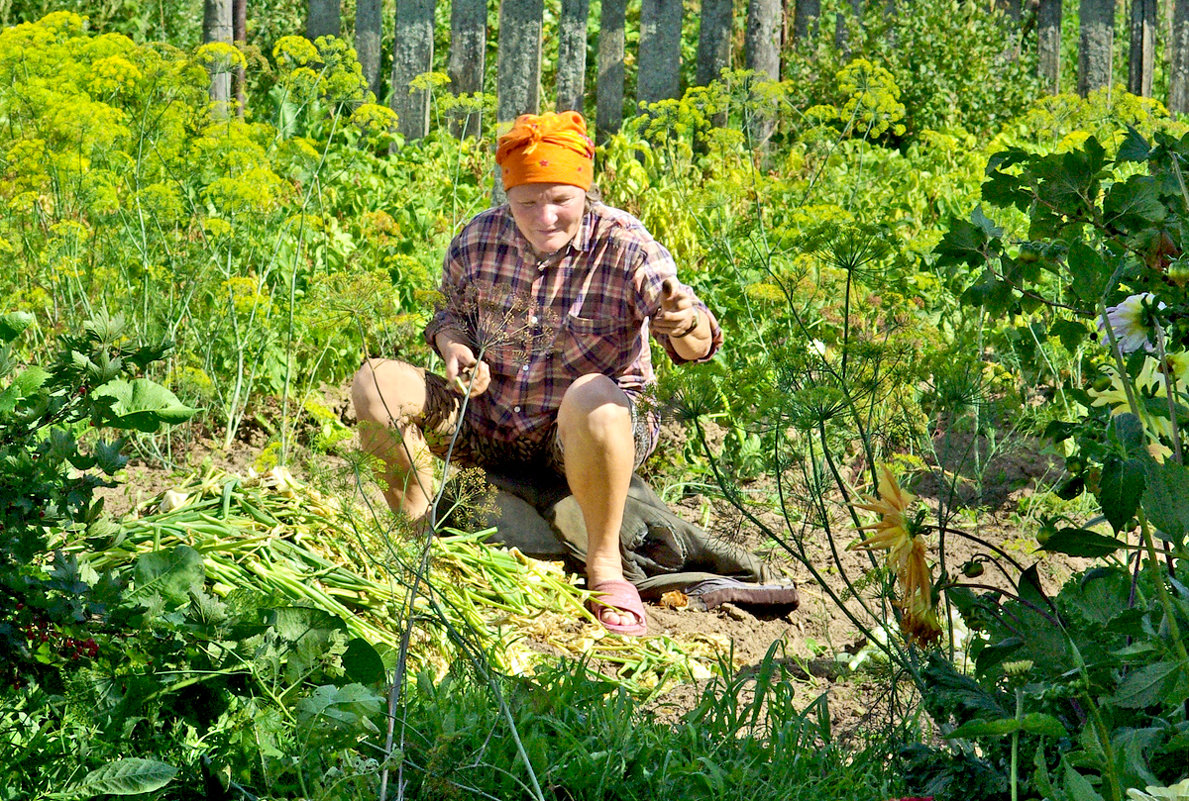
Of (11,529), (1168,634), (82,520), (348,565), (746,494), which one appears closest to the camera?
(1168,634)

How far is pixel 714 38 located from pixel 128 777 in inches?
247

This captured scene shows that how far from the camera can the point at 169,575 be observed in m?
1.77

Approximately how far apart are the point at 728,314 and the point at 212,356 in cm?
193

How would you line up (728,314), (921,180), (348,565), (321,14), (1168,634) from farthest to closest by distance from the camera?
(321,14), (921,180), (728,314), (348,565), (1168,634)

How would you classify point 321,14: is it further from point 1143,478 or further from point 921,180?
point 1143,478

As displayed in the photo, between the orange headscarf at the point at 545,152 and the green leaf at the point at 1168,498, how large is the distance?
210cm

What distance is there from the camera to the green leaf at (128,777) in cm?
158

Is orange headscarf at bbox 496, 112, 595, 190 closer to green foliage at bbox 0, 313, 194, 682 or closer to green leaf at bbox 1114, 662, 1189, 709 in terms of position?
green foliage at bbox 0, 313, 194, 682

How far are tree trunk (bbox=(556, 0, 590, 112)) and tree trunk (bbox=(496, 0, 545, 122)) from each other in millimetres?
616

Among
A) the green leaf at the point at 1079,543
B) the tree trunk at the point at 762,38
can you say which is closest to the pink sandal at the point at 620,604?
the green leaf at the point at 1079,543

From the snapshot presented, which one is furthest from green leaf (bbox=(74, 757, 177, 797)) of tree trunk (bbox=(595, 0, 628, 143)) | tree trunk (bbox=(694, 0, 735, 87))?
tree trunk (bbox=(694, 0, 735, 87))

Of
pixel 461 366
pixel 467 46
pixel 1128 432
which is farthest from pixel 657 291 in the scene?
pixel 467 46

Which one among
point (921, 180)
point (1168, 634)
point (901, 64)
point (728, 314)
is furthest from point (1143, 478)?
point (901, 64)

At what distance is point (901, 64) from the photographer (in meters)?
8.77
